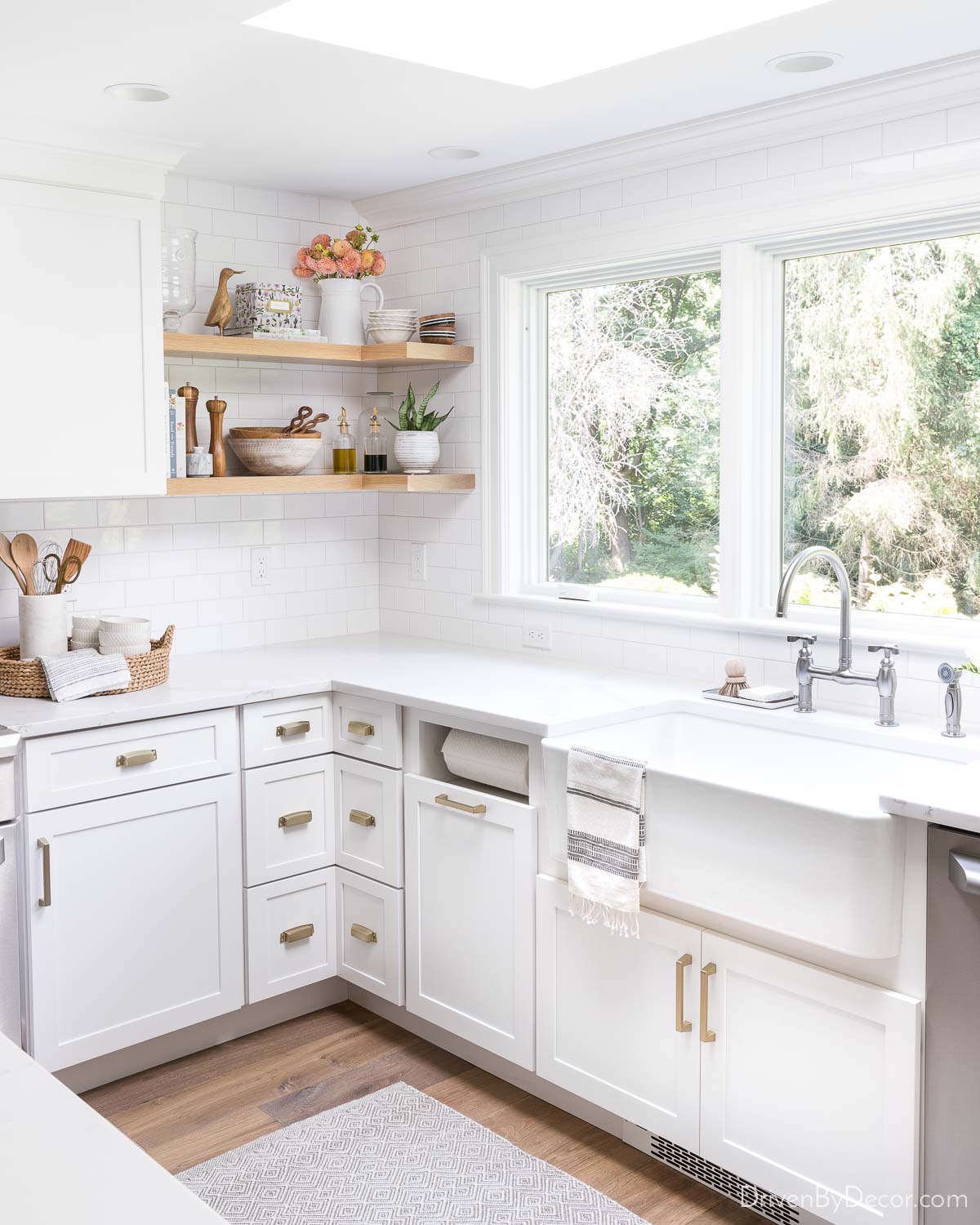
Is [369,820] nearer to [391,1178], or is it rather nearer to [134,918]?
[134,918]

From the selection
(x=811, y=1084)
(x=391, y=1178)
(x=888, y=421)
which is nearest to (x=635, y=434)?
(x=888, y=421)

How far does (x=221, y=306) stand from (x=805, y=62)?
5.85 ft

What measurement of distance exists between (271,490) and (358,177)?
98 centimetres

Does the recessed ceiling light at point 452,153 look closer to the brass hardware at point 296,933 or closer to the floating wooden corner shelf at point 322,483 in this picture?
the floating wooden corner shelf at point 322,483

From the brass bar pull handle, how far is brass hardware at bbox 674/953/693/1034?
56.6 inches

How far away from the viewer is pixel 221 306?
3.45 metres

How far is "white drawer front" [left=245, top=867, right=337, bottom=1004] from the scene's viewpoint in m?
3.12

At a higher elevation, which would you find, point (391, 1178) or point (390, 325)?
point (390, 325)

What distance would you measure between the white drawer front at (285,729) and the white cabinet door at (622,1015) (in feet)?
2.76

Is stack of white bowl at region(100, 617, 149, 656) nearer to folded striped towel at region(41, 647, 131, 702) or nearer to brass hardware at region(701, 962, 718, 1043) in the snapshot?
folded striped towel at region(41, 647, 131, 702)

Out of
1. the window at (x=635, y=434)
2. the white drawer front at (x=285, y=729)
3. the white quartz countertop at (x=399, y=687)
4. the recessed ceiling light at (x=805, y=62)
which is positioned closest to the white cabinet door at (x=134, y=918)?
the white drawer front at (x=285, y=729)

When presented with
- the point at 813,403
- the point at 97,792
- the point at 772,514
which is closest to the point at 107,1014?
the point at 97,792

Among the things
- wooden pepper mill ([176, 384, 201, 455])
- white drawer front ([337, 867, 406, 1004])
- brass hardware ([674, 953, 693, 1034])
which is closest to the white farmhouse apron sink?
brass hardware ([674, 953, 693, 1034])

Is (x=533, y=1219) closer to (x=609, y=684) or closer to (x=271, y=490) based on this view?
(x=609, y=684)
